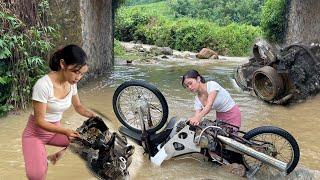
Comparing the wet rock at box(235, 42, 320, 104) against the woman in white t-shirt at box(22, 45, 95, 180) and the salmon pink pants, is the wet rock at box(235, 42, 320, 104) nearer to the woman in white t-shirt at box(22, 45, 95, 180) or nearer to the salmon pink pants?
the salmon pink pants

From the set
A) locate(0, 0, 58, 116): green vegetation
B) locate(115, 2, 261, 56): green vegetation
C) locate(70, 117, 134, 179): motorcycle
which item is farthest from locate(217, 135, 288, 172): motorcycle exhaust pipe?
locate(115, 2, 261, 56): green vegetation

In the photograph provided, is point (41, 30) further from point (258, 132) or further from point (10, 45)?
point (258, 132)

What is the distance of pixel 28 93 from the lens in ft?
26.9

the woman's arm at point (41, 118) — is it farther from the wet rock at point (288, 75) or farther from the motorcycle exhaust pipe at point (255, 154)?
the wet rock at point (288, 75)

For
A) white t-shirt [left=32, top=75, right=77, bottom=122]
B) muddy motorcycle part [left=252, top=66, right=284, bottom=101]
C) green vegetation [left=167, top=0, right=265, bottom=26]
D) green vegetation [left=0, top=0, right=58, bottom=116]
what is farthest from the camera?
green vegetation [left=167, top=0, right=265, bottom=26]

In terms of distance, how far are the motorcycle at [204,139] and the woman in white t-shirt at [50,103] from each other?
193cm

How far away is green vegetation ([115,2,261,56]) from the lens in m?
28.5

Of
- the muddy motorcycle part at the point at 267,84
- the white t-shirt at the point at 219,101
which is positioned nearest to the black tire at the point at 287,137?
the white t-shirt at the point at 219,101

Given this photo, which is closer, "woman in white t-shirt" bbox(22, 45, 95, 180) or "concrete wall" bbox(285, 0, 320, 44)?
"woman in white t-shirt" bbox(22, 45, 95, 180)

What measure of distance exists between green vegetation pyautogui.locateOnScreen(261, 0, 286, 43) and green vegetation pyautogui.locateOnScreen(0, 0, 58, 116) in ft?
37.1

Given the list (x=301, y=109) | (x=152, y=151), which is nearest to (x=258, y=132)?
(x=152, y=151)

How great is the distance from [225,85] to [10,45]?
679 cm

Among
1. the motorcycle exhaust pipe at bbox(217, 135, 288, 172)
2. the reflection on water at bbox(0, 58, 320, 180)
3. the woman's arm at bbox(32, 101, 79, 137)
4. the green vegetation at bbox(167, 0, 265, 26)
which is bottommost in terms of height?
the reflection on water at bbox(0, 58, 320, 180)

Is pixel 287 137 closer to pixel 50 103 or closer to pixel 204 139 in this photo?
pixel 204 139
